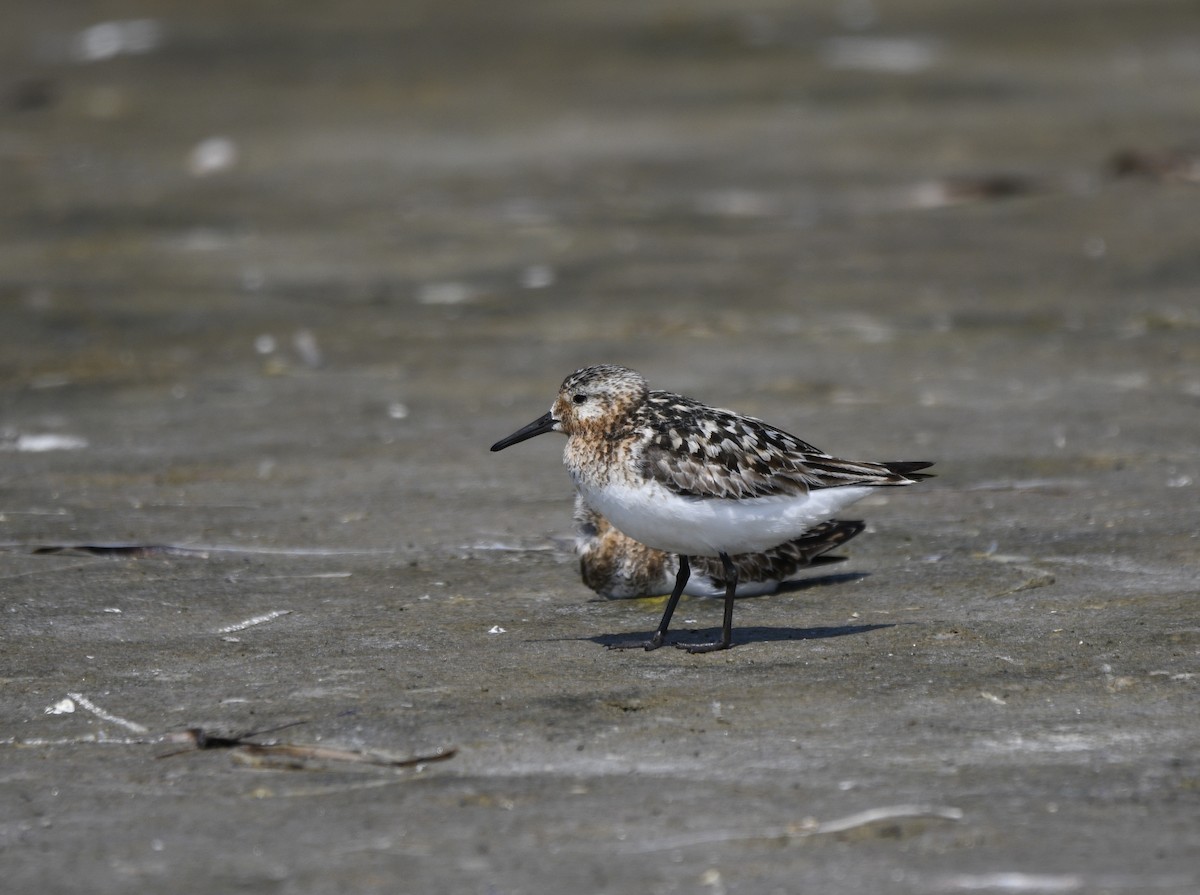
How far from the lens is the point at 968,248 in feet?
45.0

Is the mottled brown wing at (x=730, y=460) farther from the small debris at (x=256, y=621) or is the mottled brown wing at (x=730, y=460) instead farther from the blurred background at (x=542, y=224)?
the blurred background at (x=542, y=224)

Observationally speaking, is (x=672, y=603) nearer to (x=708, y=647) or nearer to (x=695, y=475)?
(x=708, y=647)

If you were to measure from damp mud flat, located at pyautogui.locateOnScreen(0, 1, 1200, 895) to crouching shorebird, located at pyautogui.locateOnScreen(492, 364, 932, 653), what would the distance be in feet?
1.47

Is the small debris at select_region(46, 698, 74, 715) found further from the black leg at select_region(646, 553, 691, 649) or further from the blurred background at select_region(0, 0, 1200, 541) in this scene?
the blurred background at select_region(0, 0, 1200, 541)

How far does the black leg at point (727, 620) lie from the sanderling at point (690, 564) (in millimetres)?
526

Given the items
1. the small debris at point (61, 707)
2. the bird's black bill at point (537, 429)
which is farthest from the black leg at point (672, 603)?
the small debris at point (61, 707)

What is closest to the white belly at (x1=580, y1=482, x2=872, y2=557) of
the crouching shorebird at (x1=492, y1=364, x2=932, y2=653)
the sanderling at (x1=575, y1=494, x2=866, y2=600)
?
the crouching shorebird at (x1=492, y1=364, x2=932, y2=653)

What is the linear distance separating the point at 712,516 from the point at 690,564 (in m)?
0.98

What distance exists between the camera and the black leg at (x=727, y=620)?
248 inches

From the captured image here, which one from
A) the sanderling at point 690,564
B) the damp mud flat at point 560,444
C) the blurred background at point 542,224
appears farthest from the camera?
the blurred background at point 542,224

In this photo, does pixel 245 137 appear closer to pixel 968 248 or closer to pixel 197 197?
pixel 197 197

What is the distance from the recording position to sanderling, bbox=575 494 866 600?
712cm

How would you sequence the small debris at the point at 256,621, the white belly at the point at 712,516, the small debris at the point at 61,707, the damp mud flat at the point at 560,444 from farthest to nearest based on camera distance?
the small debris at the point at 256,621, the white belly at the point at 712,516, the small debris at the point at 61,707, the damp mud flat at the point at 560,444

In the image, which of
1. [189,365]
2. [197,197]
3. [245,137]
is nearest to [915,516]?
[189,365]
